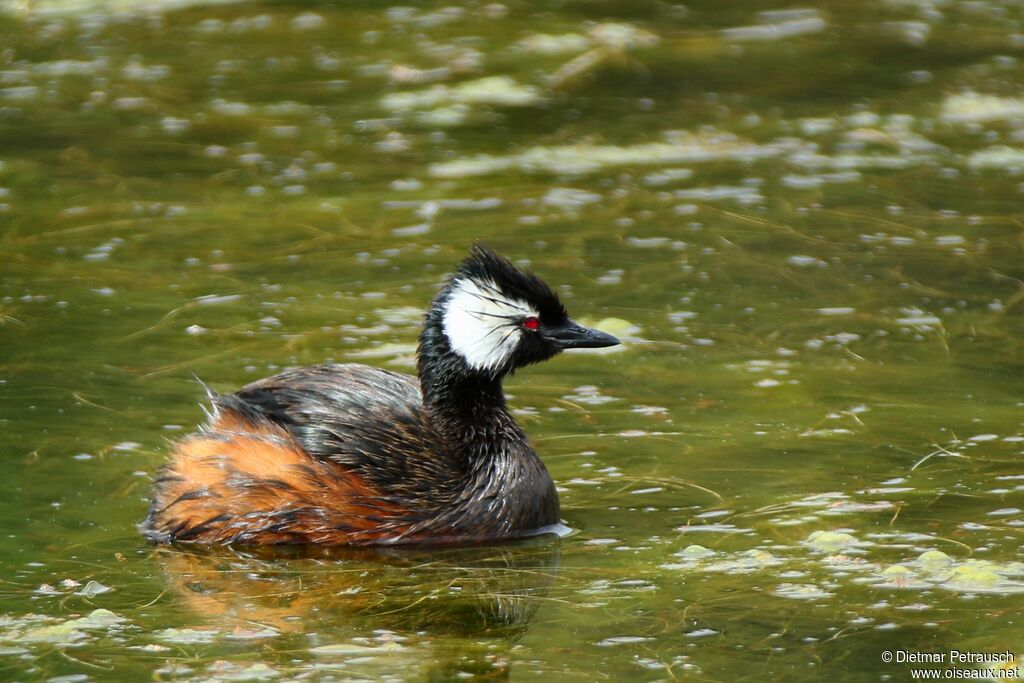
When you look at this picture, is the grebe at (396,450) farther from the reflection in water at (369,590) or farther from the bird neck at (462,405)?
the reflection in water at (369,590)

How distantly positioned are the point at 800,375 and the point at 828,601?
2.65m

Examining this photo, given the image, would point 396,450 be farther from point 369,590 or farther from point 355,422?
point 369,590

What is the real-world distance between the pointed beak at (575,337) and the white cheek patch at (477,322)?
266 millimetres

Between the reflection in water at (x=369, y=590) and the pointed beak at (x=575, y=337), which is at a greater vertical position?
the pointed beak at (x=575, y=337)

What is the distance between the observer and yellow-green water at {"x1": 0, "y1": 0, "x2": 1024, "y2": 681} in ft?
20.8

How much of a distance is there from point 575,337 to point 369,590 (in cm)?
158

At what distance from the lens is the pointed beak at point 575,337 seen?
767cm

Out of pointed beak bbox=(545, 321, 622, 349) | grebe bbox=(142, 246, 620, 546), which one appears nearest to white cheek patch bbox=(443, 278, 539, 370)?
grebe bbox=(142, 246, 620, 546)

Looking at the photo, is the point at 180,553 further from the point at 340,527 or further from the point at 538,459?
the point at 538,459

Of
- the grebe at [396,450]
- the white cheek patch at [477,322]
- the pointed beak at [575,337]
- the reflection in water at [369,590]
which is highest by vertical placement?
the white cheek patch at [477,322]

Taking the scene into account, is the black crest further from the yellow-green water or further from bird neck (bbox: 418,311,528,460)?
the yellow-green water

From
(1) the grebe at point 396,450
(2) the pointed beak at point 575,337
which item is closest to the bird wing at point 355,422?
(1) the grebe at point 396,450

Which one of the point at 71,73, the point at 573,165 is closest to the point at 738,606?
the point at 573,165

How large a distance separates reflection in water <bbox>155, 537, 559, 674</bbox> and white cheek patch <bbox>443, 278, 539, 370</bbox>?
82 cm
